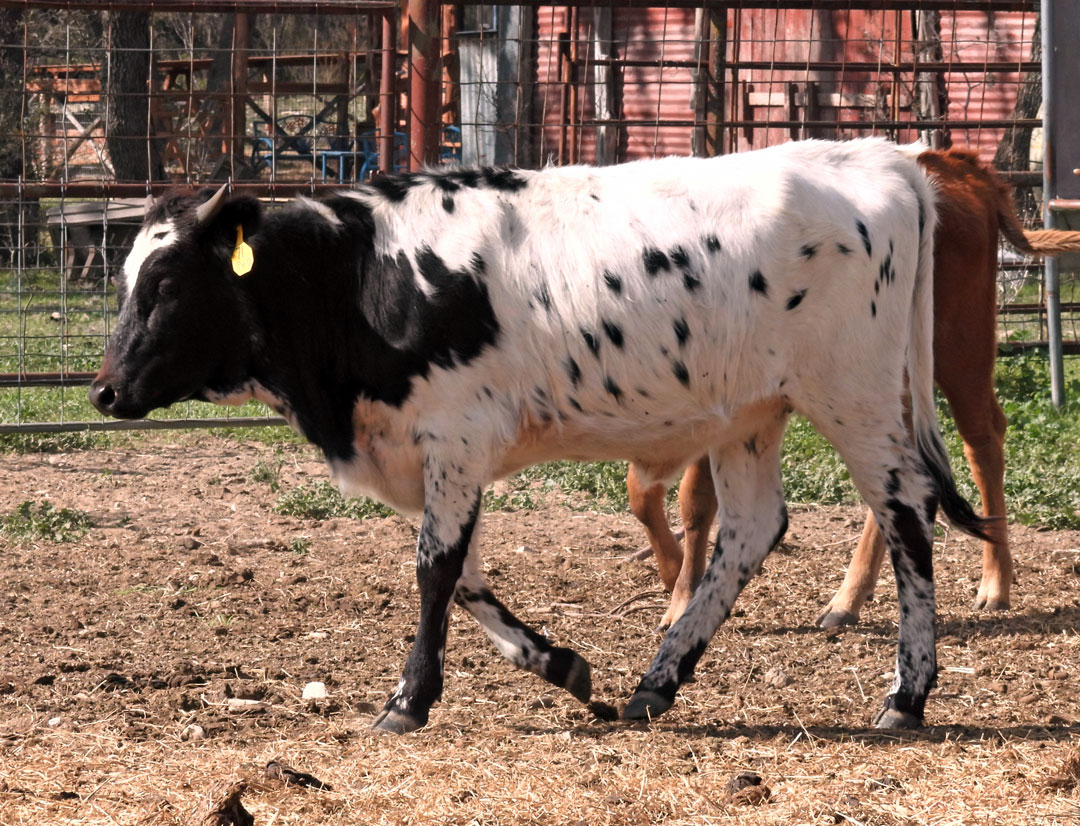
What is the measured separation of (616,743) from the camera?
4.59 meters

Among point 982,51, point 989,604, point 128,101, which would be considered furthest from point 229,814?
point 128,101

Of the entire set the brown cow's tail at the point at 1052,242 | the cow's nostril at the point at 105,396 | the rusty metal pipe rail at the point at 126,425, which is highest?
the brown cow's tail at the point at 1052,242

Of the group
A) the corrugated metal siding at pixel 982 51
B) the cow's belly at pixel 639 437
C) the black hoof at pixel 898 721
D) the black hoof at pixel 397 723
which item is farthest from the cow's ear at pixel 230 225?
the corrugated metal siding at pixel 982 51

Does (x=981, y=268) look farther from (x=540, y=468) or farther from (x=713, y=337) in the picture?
(x=540, y=468)

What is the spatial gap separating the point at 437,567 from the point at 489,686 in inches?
26.1

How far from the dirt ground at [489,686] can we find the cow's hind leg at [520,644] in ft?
0.48

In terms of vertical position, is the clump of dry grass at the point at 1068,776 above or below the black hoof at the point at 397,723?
above

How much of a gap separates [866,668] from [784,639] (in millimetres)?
495

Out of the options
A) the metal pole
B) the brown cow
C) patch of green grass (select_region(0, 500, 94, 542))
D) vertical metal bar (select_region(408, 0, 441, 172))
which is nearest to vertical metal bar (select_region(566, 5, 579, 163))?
vertical metal bar (select_region(408, 0, 441, 172))

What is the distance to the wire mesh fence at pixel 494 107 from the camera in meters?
9.13

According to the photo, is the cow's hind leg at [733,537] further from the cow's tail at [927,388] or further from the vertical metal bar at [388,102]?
the vertical metal bar at [388,102]

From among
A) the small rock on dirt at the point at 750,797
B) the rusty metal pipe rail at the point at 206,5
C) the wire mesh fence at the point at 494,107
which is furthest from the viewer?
the wire mesh fence at the point at 494,107

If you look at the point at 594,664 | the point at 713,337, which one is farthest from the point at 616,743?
the point at 713,337

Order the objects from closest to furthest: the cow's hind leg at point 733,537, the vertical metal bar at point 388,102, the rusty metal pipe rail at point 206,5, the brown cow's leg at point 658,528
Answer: the cow's hind leg at point 733,537 < the brown cow's leg at point 658,528 < the rusty metal pipe rail at point 206,5 < the vertical metal bar at point 388,102
